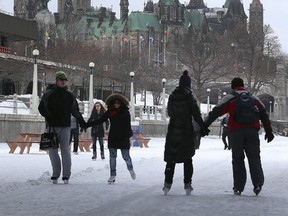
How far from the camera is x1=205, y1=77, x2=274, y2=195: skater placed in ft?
39.7

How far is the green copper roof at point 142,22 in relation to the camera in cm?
18762

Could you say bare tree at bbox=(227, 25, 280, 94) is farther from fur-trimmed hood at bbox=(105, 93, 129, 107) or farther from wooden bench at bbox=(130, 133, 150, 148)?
fur-trimmed hood at bbox=(105, 93, 129, 107)

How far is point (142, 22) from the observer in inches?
7416

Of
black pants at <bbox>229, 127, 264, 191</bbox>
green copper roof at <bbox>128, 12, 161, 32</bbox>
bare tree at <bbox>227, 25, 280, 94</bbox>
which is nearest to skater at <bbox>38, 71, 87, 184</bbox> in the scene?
black pants at <bbox>229, 127, 264, 191</bbox>

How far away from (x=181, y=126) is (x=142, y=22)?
177 m

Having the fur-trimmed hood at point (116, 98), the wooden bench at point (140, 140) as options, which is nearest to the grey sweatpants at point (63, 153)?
the fur-trimmed hood at point (116, 98)

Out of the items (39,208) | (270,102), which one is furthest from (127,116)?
(270,102)

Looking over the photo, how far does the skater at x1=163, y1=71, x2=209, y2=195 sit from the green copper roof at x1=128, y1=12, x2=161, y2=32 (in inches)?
6923

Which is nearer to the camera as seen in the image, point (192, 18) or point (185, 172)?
point (185, 172)

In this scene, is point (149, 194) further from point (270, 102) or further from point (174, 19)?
point (174, 19)

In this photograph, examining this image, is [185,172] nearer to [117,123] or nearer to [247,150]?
[247,150]

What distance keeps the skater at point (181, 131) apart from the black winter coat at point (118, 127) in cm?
197

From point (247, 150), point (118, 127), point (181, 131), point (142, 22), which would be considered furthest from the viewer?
point (142, 22)

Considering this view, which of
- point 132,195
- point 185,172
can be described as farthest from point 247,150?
point 132,195
